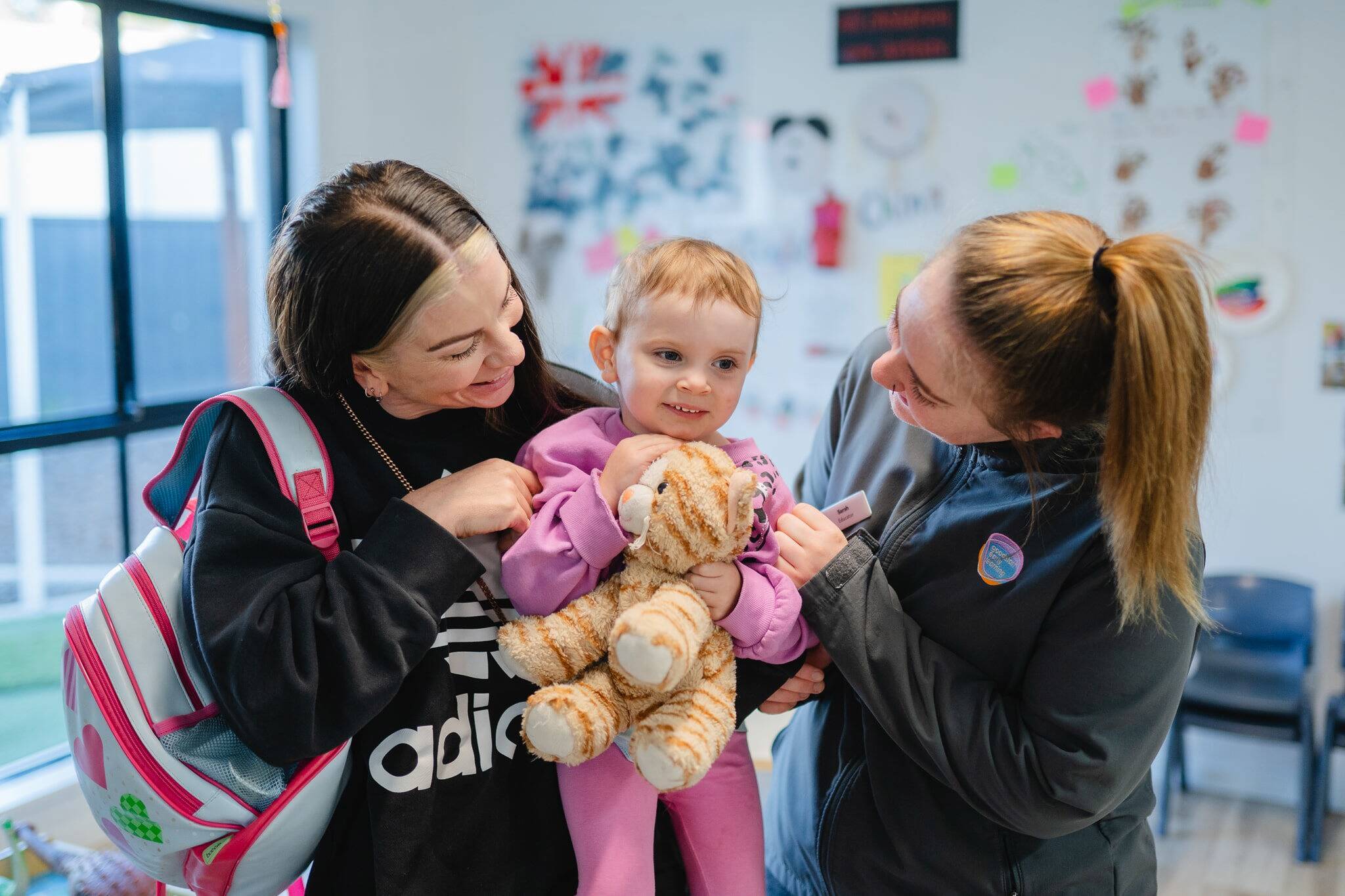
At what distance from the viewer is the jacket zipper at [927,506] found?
4.42ft

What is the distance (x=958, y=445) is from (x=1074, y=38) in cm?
305

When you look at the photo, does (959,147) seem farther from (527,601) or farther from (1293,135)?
(527,601)

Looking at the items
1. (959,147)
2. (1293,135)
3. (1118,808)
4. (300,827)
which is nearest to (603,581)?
(300,827)

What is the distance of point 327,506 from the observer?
1.22 m

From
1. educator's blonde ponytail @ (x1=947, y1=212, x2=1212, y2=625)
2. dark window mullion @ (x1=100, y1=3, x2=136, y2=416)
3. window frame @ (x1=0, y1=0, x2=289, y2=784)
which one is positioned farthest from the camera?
dark window mullion @ (x1=100, y1=3, x2=136, y2=416)

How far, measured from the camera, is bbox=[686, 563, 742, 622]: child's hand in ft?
4.01

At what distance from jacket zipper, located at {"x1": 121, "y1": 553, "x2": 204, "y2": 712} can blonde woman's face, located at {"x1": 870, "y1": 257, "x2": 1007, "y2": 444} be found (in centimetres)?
87

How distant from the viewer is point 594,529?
1.21 meters

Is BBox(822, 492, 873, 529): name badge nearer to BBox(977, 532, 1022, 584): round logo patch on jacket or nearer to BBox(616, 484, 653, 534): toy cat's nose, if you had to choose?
BBox(977, 532, 1022, 584): round logo patch on jacket

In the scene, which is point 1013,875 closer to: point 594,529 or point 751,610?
point 751,610

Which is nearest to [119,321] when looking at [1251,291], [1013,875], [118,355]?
[118,355]

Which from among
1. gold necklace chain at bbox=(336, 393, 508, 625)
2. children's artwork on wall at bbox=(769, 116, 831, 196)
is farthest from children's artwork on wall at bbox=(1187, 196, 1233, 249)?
gold necklace chain at bbox=(336, 393, 508, 625)

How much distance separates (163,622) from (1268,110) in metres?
3.83

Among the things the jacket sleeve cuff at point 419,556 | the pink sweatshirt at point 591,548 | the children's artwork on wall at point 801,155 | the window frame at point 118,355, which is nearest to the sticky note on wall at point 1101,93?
the children's artwork on wall at point 801,155
